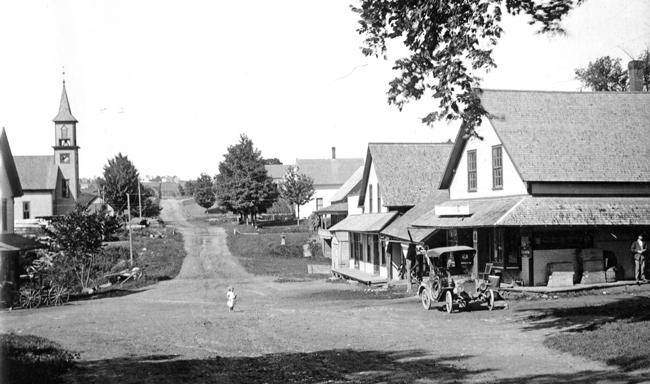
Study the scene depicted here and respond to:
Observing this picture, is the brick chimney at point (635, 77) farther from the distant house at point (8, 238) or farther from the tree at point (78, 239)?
the tree at point (78, 239)

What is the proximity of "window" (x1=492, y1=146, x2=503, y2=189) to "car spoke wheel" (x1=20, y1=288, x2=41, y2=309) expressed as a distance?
22.7 meters

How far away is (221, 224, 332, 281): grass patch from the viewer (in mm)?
50944

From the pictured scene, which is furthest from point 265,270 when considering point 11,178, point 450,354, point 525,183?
point 450,354

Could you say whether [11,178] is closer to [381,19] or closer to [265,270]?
[265,270]

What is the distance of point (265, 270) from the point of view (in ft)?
170

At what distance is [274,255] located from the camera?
61844 millimetres

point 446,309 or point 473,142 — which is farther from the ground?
point 473,142

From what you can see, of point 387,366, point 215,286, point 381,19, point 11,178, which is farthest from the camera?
point 215,286

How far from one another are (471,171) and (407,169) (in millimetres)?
9090

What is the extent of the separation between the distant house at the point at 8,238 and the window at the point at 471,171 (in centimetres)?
2078

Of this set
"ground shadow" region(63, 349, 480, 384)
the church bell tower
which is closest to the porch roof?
"ground shadow" region(63, 349, 480, 384)

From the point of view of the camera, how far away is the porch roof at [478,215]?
2576 centimetres

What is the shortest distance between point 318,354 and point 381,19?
7.81 m

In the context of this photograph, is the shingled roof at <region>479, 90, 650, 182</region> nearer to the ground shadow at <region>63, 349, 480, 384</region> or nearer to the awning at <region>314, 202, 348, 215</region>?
the ground shadow at <region>63, 349, 480, 384</region>
